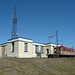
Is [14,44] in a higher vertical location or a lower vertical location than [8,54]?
higher

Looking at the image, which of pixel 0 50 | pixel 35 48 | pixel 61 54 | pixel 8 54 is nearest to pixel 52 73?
pixel 61 54

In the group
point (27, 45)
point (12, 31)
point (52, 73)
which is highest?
point (12, 31)

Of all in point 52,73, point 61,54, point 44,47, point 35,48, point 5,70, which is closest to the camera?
point 5,70

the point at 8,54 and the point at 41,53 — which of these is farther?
the point at 41,53

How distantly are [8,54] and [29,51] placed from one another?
21.6ft

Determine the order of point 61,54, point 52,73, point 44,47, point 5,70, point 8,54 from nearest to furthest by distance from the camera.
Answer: point 5,70 < point 52,73 < point 61,54 < point 8,54 < point 44,47

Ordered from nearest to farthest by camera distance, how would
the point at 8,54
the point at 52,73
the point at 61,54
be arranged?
the point at 52,73 < the point at 61,54 < the point at 8,54

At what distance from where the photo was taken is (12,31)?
47.1m

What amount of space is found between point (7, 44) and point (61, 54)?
55.0 ft

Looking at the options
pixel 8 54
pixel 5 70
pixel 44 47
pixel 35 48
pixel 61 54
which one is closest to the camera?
pixel 5 70

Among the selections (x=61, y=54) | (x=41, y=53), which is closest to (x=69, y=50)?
(x=61, y=54)

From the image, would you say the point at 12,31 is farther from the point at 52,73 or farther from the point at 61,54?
the point at 52,73

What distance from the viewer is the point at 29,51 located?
33.8 m

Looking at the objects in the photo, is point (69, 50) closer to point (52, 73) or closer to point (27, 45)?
point (27, 45)
